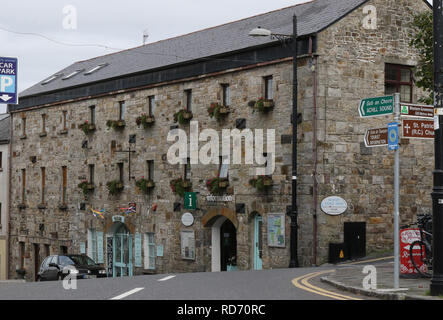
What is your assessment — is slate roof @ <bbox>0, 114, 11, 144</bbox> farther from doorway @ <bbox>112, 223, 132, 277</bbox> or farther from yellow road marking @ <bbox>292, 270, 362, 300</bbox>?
yellow road marking @ <bbox>292, 270, 362, 300</bbox>

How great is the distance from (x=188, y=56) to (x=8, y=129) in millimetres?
19969

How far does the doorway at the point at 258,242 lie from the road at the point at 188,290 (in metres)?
10.1

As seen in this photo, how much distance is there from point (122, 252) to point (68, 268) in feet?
32.7

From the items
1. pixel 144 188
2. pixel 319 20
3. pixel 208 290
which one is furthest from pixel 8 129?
pixel 208 290

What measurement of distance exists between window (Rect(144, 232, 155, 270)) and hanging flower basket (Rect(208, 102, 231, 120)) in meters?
7.07

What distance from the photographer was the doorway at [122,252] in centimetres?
3509

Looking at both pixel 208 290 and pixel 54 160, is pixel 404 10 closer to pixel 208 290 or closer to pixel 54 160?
pixel 208 290

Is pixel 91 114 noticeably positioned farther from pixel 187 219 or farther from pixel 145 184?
pixel 187 219

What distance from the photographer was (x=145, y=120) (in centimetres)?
3347

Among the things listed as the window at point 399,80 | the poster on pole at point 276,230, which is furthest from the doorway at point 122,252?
the window at point 399,80

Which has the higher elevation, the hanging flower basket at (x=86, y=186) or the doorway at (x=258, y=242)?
the hanging flower basket at (x=86, y=186)

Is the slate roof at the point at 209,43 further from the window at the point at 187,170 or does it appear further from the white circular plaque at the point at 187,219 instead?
the white circular plaque at the point at 187,219

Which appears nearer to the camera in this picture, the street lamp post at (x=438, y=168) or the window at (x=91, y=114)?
the street lamp post at (x=438, y=168)

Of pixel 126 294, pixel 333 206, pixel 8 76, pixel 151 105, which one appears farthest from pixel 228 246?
pixel 126 294
